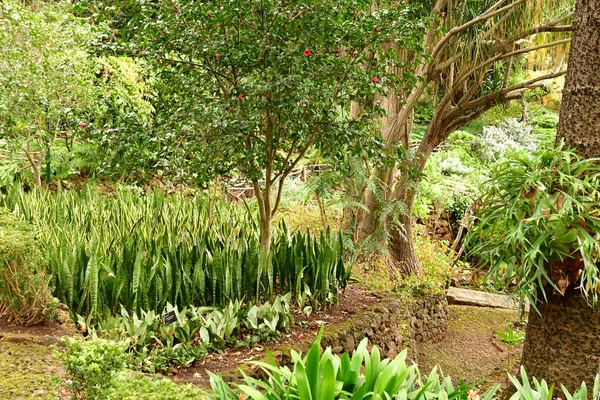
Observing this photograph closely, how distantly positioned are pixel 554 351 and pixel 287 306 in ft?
6.24

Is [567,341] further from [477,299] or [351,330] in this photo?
[477,299]

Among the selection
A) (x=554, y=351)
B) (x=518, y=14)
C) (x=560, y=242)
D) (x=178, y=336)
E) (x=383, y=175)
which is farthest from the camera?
(x=383, y=175)

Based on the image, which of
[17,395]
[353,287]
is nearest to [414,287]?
[353,287]

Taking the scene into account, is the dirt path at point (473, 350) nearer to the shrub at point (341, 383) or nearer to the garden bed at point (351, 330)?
the garden bed at point (351, 330)

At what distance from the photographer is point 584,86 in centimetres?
318

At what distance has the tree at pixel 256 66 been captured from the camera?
402 cm

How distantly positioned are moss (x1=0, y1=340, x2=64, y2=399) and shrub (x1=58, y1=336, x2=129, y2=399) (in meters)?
0.67

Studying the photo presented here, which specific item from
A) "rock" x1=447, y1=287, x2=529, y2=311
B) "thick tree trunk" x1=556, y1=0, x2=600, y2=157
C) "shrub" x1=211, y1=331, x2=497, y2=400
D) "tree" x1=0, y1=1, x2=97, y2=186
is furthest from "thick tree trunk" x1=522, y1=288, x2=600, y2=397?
"tree" x1=0, y1=1, x2=97, y2=186

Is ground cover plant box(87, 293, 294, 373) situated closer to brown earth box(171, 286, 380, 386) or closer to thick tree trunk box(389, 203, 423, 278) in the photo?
brown earth box(171, 286, 380, 386)

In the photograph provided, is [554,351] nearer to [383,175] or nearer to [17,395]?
[17,395]

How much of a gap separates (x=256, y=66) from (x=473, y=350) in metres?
4.11

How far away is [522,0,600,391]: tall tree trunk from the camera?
3.16m

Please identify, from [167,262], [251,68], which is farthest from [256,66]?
[167,262]

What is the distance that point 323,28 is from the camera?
13.9ft
